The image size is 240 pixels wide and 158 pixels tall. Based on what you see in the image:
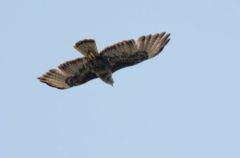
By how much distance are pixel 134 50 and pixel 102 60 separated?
1040 mm

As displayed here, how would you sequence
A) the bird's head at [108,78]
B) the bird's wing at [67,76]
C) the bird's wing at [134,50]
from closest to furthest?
the bird's wing at [134,50]
the bird's head at [108,78]
the bird's wing at [67,76]

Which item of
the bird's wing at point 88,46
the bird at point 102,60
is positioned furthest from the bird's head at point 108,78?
the bird's wing at point 88,46

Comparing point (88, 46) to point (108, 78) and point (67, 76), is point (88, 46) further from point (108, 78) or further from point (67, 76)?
point (67, 76)

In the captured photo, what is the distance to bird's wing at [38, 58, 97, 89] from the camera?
22.0 m

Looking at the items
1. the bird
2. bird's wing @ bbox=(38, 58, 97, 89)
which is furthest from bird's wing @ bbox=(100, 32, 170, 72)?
bird's wing @ bbox=(38, 58, 97, 89)

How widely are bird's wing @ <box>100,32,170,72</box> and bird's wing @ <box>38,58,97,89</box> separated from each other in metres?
0.94

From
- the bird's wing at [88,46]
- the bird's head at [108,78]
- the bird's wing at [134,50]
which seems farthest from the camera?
the bird's head at [108,78]

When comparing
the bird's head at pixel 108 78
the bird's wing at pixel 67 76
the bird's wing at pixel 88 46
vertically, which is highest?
the bird's wing at pixel 88 46

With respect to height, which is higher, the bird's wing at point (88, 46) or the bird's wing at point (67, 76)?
the bird's wing at point (88, 46)

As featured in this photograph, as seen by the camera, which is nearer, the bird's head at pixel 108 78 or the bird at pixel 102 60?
the bird at pixel 102 60

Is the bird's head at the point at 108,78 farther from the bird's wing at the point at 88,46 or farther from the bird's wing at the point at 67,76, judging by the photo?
the bird's wing at the point at 88,46

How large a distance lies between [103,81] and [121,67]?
0.69 meters

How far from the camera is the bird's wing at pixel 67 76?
72.3 ft

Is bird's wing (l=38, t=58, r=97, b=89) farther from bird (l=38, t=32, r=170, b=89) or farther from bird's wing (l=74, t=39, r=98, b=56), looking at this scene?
bird's wing (l=74, t=39, r=98, b=56)
